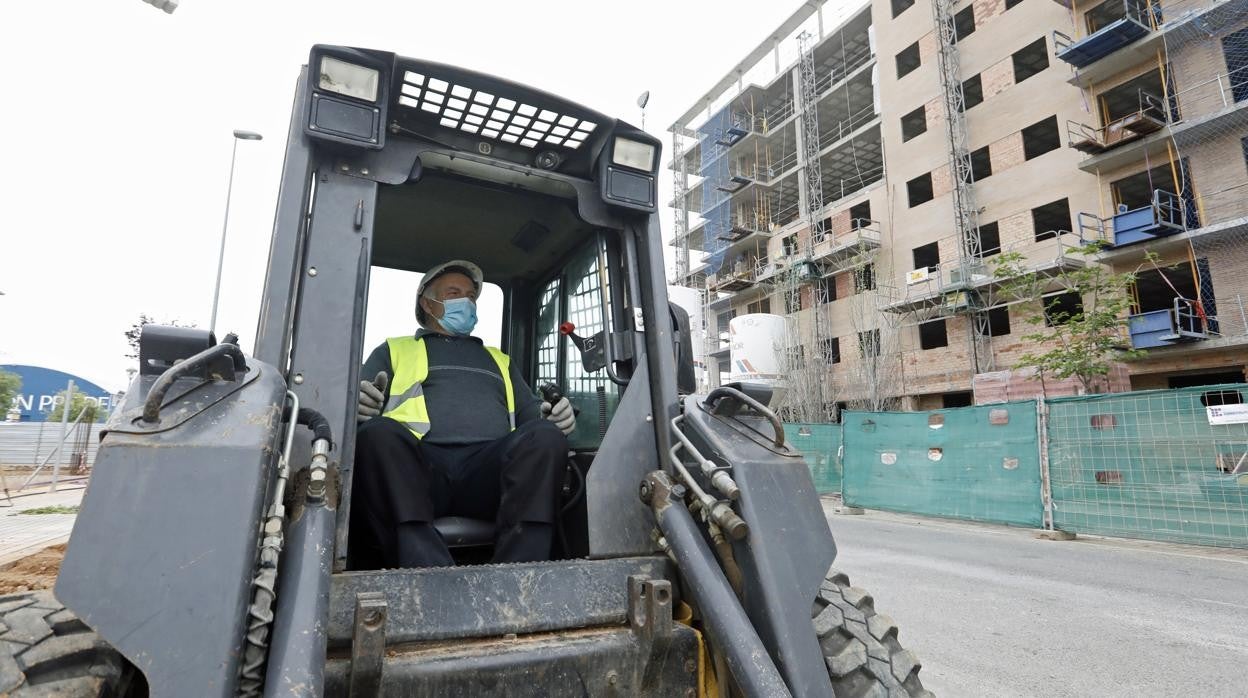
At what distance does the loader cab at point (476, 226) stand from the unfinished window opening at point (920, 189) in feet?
95.1

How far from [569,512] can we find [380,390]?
0.96 meters

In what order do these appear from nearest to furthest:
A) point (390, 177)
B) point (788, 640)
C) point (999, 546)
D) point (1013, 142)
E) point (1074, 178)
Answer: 1. point (788, 640)
2. point (390, 177)
3. point (999, 546)
4. point (1074, 178)
5. point (1013, 142)

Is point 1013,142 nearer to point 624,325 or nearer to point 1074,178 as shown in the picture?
point 1074,178

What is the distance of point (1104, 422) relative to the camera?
30.9 feet

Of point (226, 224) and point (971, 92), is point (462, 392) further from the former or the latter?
point (971, 92)

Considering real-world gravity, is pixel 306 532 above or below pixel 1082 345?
below

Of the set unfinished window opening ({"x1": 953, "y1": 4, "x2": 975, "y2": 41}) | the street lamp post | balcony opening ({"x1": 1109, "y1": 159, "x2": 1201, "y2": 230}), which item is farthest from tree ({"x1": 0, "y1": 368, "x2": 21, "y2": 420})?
balcony opening ({"x1": 1109, "y1": 159, "x2": 1201, "y2": 230})

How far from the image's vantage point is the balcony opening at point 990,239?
2617 cm

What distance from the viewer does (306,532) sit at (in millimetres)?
1723

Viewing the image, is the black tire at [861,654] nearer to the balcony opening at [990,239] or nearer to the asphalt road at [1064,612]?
the asphalt road at [1064,612]

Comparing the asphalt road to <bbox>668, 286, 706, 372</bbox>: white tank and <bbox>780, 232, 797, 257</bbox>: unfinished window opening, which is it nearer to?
<bbox>780, 232, 797, 257</bbox>: unfinished window opening

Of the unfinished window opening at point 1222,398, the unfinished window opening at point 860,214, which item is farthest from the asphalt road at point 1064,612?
the unfinished window opening at point 860,214

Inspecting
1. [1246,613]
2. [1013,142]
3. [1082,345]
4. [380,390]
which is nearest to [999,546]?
[1246,613]

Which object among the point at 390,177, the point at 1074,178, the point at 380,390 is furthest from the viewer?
Answer: the point at 1074,178
